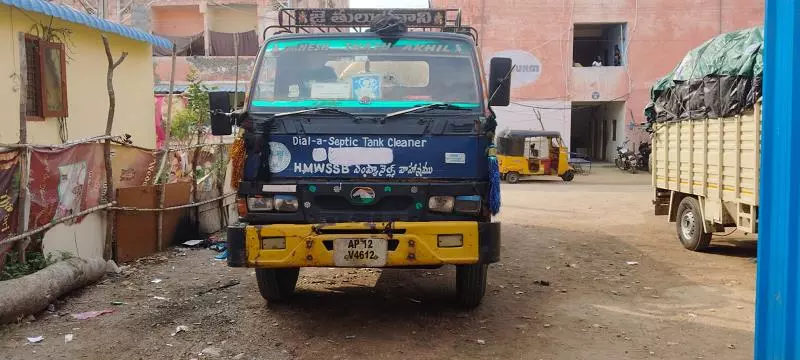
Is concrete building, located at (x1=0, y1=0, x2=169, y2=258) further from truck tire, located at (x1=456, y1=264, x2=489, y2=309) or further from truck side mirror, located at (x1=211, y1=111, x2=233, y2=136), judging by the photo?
truck tire, located at (x1=456, y1=264, x2=489, y2=309)

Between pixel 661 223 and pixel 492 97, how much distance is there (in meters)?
7.39

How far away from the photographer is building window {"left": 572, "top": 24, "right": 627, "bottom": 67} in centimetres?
2767

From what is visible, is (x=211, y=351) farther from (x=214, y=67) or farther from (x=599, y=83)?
(x=599, y=83)

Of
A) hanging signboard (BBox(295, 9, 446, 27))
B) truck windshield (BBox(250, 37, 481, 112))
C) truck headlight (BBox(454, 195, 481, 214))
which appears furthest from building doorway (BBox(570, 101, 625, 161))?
truck headlight (BBox(454, 195, 481, 214))

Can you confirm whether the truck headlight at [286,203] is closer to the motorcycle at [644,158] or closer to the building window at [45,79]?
the building window at [45,79]

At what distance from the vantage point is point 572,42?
26891 mm

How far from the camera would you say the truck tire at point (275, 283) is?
5578 mm

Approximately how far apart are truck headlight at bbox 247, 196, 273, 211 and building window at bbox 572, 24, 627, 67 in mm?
24962

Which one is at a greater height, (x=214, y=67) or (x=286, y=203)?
(x=214, y=67)

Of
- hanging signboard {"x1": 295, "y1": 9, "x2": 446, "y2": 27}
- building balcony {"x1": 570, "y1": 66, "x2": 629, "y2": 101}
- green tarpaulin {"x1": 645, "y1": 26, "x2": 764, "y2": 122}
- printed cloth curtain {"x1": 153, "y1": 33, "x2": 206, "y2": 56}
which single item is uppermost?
printed cloth curtain {"x1": 153, "y1": 33, "x2": 206, "y2": 56}

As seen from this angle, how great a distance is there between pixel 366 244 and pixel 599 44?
2865cm

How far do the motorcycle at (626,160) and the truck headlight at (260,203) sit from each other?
894 inches

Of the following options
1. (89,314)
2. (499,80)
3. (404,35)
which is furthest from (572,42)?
(89,314)

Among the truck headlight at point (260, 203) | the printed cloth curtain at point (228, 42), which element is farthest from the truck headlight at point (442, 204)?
the printed cloth curtain at point (228, 42)
